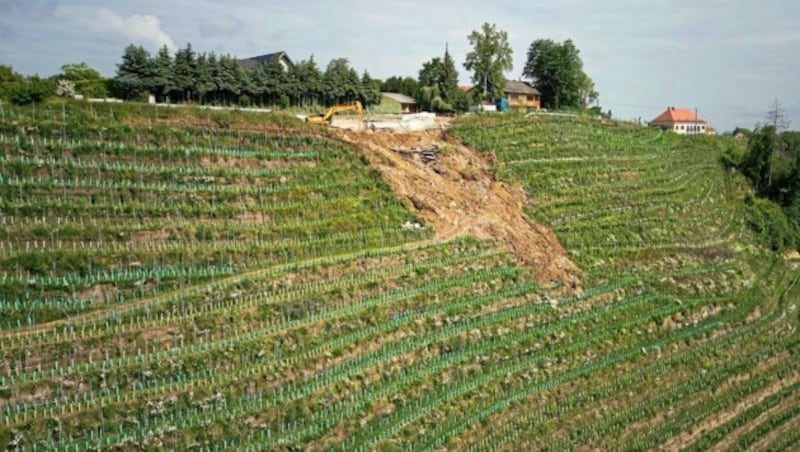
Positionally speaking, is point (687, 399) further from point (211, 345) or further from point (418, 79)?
point (418, 79)

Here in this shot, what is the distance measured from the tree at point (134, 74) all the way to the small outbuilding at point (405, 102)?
17.0m

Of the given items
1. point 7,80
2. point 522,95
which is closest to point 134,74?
point 7,80

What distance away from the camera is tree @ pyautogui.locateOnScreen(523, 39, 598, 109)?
55.2 m

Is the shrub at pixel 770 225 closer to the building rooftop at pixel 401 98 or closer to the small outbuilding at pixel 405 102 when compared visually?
the small outbuilding at pixel 405 102

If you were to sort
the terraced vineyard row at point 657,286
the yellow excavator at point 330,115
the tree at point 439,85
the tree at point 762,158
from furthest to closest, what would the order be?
1. the tree at point 762,158
2. the tree at point 439,85
3. the yellow excavator at point 330,115
4. the terraced vineyard row at point 657,286

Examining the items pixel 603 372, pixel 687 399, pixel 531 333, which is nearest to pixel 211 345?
pixel 531 333

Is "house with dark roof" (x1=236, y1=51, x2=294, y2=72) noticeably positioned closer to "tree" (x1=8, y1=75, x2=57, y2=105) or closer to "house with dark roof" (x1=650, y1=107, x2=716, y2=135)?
"tree" (x1=8, y1=75, x2=57, y2=105)

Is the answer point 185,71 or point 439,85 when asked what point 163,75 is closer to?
point 185,71

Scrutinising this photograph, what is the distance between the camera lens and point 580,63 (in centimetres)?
5691

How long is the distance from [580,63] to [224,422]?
1926 inches

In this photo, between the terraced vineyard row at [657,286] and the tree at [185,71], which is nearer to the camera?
the terraced vineyard row at [657,286]

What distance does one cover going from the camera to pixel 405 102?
43.8 m

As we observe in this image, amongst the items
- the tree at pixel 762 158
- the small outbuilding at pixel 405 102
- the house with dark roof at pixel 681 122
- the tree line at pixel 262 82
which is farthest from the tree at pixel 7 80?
the house with dark roof at pixel 681 122

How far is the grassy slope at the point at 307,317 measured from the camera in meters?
16.7
